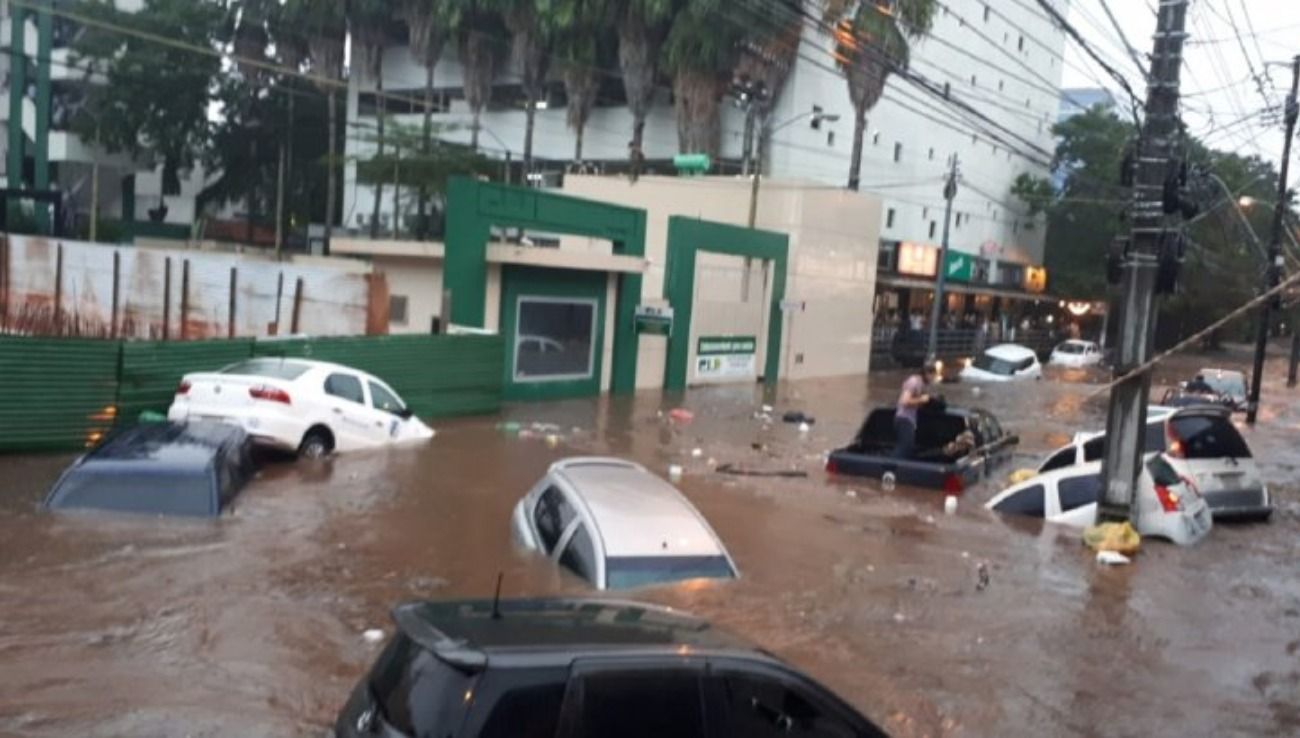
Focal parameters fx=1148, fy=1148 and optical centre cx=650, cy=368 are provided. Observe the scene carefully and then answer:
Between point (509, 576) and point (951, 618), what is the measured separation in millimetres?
3798

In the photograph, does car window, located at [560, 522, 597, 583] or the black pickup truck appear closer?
car window, located at [560, 522, 597, 583]

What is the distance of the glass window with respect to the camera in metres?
25.3

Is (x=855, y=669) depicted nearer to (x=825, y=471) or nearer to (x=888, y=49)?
(x=825, y=471)

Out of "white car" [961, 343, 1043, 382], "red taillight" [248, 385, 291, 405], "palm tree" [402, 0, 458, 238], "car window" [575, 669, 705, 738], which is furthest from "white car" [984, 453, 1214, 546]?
"palm tree" [402, 0, 458, 238]

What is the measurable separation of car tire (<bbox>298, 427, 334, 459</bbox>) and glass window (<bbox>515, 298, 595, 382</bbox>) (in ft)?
30.8

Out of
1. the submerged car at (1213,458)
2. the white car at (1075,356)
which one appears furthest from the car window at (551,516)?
the white car at (1075,356)

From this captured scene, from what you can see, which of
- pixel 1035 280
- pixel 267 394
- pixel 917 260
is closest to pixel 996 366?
pixel 917 260

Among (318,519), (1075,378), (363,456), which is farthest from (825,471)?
(1075,378)

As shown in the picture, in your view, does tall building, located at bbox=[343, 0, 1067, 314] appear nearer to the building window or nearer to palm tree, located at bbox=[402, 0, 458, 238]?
palm tree, located at bbox=[402, 0, 458, 238]

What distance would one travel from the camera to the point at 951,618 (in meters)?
9.86

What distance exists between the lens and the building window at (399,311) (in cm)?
2498

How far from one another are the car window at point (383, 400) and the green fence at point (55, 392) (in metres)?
3.46

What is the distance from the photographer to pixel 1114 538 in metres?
12.5

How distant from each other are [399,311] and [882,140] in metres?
29.2
